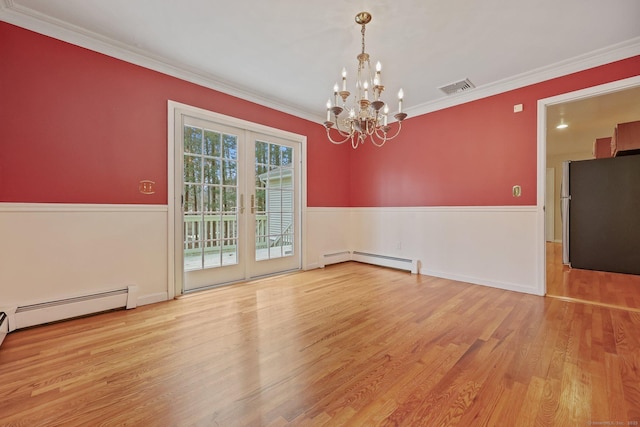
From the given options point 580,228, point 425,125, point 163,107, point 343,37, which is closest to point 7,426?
point 163,107

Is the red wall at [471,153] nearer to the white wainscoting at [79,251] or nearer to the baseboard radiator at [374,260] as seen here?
the baseboard radiator at [374,260]

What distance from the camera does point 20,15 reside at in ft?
7.06

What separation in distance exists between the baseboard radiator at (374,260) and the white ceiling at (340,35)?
2.57 m

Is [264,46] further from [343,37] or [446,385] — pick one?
[446,385]

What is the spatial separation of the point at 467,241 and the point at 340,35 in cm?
298

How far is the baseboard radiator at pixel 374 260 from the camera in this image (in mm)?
4133

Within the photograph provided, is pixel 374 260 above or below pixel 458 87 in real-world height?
below

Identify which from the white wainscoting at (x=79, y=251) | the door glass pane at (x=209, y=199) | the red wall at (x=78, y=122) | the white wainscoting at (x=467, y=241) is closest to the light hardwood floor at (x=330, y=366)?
the white wainscoting at (x=79, y=251)

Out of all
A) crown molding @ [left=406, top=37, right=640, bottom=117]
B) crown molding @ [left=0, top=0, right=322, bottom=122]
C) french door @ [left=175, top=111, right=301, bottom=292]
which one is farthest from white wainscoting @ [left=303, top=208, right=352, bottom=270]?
crown molding @ [left=406, top=37, right=640, bottom=117]

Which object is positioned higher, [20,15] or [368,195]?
[20,15]

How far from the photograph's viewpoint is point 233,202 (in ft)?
11.5

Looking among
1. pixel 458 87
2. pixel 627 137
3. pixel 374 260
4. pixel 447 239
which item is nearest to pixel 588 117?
pixel 627 137

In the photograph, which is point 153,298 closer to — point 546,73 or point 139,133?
point 139,133

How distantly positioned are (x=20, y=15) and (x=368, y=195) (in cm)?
444
